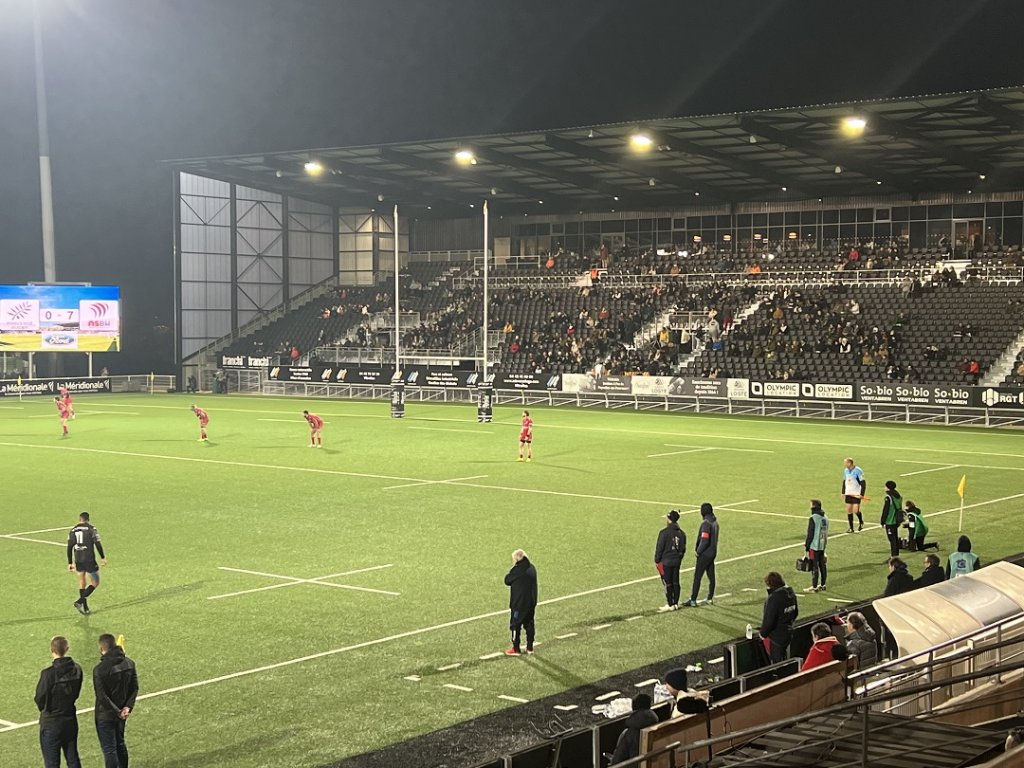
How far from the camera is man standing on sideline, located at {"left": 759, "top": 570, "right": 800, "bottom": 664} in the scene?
51.2 feet

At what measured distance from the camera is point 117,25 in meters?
68.2

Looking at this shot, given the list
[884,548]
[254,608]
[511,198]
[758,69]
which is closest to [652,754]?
[254,608]

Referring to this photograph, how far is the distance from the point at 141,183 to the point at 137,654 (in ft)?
209

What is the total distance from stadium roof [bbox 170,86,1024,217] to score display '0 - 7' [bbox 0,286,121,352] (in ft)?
30.3

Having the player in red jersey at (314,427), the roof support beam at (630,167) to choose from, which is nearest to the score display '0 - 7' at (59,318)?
the roof support beam at (630,167)

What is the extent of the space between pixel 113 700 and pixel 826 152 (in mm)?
51337

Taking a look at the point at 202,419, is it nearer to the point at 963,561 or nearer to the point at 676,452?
the point at 676,452

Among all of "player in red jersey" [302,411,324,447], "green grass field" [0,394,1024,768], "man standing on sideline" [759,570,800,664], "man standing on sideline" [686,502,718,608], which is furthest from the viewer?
"player in red jersey" [302,411,324,447]

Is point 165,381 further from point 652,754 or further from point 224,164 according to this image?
point 652,754

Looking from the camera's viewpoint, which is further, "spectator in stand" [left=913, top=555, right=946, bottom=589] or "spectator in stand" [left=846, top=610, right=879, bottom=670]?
"spectator in stand" [left=913, top=555, right=946, bottom=589]

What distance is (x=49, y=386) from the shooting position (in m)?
72.2

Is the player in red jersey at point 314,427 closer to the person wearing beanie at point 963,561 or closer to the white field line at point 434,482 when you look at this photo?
the white field line at point 434,482

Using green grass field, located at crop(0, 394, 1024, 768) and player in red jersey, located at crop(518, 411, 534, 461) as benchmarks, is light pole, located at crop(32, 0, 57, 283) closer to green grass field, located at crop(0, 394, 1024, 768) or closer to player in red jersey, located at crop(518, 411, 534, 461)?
green grass field, located at crop(0, 394, 1024, 768)

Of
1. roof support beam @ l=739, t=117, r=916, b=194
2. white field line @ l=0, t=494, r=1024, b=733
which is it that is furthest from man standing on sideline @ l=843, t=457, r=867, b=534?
roof support beam @ l=739, t=117, r=916, b=194
